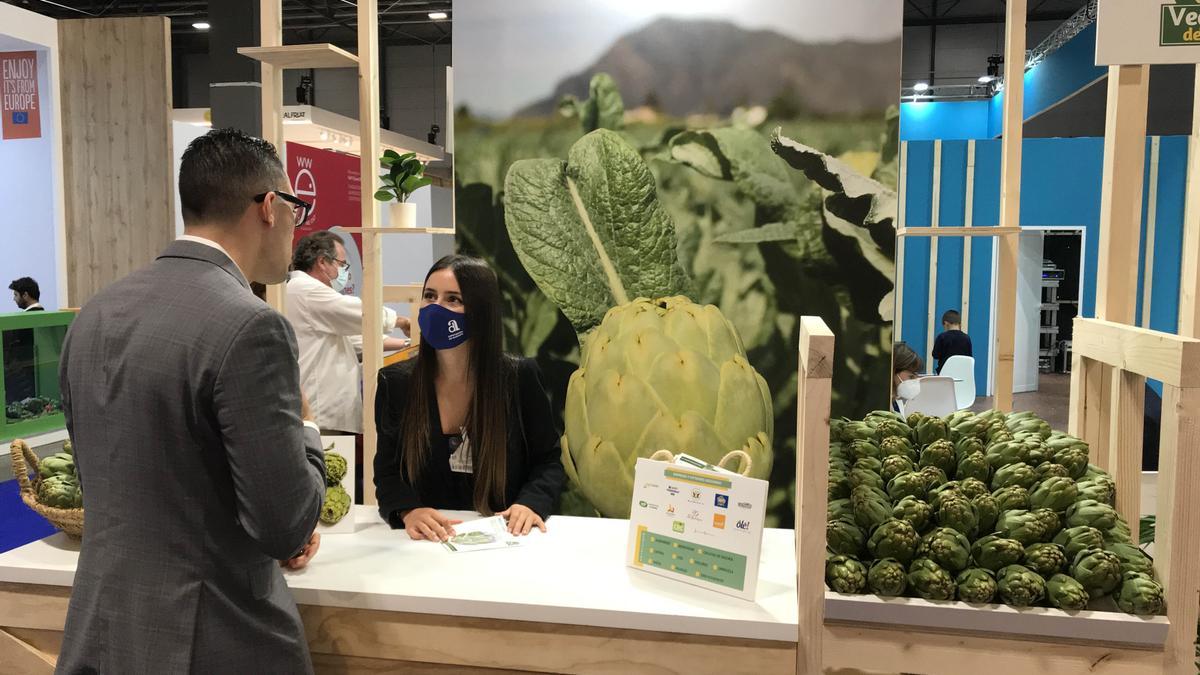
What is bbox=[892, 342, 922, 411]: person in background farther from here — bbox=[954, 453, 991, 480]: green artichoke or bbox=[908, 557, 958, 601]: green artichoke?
bbox=[908, 557, 958, 601]: green artichoke

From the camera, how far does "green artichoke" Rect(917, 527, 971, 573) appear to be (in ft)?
5.29

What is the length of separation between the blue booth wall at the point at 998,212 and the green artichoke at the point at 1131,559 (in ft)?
27.7

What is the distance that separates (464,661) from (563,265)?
6.01 ft

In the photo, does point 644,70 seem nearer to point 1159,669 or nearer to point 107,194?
point 1159,669

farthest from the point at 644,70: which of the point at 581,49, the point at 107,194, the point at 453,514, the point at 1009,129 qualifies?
the point at 107,194

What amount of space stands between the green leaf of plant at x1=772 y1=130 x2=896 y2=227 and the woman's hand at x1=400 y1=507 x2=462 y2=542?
1.75m

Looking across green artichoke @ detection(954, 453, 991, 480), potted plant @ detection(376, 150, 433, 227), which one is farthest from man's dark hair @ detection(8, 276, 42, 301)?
green artichoke @ detection(954, 453, 991, 480)

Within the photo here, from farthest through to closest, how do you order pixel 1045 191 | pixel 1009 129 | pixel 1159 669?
pixel 1045 191 → pixel 1009 129 → pixel 1159 669

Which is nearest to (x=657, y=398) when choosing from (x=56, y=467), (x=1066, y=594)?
(x=1066, y=594)

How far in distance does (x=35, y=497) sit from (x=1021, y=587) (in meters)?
1.97

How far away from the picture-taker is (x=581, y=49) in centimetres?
318

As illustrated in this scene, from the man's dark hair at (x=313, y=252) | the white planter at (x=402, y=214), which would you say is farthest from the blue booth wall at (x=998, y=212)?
the white planter at (x=402, y=214)

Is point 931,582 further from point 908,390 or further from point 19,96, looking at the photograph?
point 19,96

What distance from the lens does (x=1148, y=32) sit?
200cm
